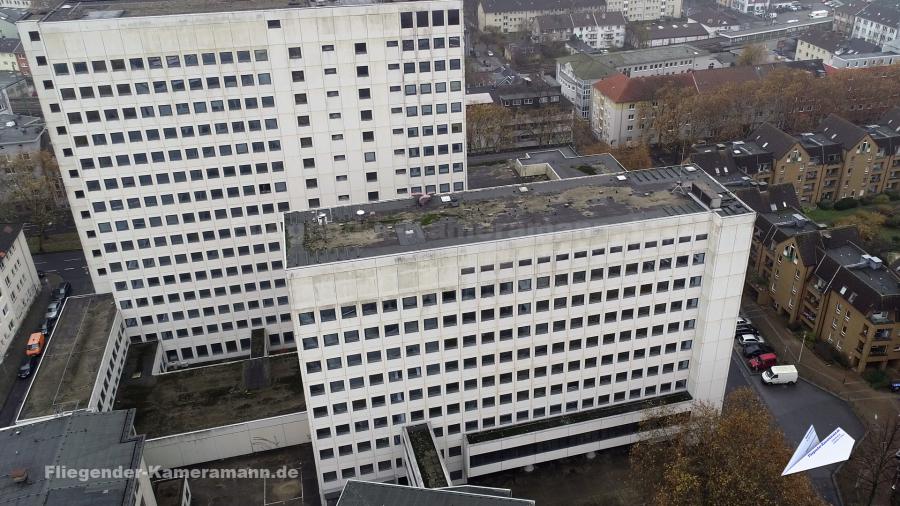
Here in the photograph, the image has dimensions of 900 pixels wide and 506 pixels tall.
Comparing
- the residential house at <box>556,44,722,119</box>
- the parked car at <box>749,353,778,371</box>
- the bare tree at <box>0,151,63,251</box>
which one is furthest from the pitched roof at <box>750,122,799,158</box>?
the bare tree at <box>0,151,63,251</box>

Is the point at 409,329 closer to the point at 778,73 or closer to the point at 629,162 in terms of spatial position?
the point at 629,162

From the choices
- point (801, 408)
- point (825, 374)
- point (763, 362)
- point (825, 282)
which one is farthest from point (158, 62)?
point (825, 374)

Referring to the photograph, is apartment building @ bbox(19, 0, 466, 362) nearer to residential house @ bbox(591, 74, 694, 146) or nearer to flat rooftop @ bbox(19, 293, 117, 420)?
flat rooftop @ bbox(19, 293, 117, 420)

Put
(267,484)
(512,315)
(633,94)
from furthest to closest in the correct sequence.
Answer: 1. (633,94)
2. (267,484)
3. (512,315)

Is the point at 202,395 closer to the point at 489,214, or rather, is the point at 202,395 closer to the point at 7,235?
the point at 489,214

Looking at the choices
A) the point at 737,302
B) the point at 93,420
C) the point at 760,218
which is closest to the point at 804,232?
the point at 760,218
